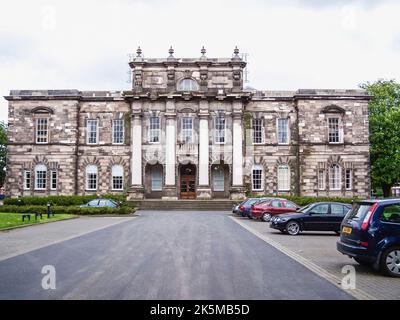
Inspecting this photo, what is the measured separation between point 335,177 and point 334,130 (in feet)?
15.6

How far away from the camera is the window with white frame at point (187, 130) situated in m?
46.5

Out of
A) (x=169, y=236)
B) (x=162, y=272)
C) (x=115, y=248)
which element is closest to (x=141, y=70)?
(x=169, y=236)

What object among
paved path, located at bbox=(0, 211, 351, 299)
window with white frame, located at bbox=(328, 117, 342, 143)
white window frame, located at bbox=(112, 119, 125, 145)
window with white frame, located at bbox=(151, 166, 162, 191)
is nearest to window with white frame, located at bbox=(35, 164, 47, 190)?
white window frame, located at bbox=(112, 119, 125, 145)

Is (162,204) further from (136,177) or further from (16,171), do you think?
(16,171)

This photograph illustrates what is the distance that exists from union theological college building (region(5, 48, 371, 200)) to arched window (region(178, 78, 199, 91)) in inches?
4.0

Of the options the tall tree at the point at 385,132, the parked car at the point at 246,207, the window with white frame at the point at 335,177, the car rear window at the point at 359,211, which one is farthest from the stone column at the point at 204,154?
the car rear window at the point at 359,211

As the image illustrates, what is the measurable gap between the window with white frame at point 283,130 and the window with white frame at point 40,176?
949 inches

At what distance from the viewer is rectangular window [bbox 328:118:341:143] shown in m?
46.8

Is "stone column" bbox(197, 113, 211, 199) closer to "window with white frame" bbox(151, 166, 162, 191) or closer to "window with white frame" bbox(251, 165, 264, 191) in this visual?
"window with white frame" bbox(151, 166, 162, 191)

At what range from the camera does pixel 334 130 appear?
46.9 m

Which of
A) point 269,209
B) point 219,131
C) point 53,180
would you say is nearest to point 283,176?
point 219,131

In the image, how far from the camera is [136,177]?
45812 millimetres

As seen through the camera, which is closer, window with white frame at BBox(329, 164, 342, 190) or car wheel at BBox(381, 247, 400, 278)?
car wheel at BBox(381, 247, 400, 278)

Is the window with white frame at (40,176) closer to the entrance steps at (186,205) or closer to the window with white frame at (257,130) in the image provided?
the entrance steps at (186,205)
